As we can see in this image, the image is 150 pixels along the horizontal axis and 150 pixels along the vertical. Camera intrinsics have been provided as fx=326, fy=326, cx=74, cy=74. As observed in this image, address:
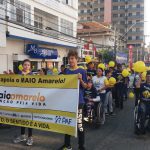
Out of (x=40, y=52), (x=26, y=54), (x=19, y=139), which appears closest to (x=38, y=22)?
(x=40, y=52)

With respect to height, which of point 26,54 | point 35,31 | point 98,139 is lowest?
point 98,139

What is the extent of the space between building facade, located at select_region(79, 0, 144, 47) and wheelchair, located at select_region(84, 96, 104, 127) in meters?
94.3

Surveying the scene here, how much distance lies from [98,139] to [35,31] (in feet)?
57.1

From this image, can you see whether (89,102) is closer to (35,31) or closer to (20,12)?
(20,12)

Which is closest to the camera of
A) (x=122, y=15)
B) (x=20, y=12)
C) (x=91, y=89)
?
(x=91, y=89)

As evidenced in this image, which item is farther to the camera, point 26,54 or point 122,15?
point 122,15

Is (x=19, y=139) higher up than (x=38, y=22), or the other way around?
(x=38, y=22)

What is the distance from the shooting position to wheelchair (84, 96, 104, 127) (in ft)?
28.2

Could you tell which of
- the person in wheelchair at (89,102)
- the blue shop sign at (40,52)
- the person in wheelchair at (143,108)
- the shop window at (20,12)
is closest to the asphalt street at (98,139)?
the person in wheelchair at (143,108)

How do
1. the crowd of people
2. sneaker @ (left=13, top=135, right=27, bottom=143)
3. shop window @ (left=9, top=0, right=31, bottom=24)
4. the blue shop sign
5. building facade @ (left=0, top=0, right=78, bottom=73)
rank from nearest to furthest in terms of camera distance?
the crowd of people < sneaker @ (left=13, top=135, right=27, bottom=143) < building facade @ (left=0, top=0, right=78, bottom=73) < shop window @ (left=9, top=0, right=31, bottom=24) < the blue shop sign

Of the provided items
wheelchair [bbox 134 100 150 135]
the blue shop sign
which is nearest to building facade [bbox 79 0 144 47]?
the blue shop sign

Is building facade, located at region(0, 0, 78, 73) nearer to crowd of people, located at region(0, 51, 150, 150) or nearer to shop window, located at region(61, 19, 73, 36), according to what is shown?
shop window, located at region(61, 19, 73, 36)

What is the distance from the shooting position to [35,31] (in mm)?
23891

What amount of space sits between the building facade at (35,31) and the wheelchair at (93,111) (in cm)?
1012
